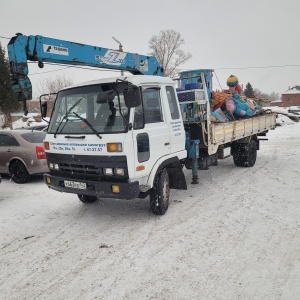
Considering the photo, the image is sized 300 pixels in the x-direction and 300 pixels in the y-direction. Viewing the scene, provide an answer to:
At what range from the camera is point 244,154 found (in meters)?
8.51

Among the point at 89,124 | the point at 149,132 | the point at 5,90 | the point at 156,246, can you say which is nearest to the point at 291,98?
the point at 5,90

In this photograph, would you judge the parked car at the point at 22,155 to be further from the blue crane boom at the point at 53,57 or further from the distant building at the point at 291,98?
the distant building at the point at 291,98

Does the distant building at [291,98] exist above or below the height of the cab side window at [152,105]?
below

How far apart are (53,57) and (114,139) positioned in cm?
178

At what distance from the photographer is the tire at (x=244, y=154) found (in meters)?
8.46

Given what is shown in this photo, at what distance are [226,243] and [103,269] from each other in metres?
1.68

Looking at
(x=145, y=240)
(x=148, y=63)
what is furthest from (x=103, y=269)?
(x=148, y=63)

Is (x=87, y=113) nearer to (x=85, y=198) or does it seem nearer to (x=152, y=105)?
(x=152, y=105)

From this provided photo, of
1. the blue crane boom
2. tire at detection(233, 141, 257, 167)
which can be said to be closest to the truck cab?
the blue crane boom

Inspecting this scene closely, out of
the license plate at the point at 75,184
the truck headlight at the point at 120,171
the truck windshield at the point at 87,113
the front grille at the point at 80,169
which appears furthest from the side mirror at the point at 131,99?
the license plate at the point at 75,184

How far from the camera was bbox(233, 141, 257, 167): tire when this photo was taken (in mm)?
8461

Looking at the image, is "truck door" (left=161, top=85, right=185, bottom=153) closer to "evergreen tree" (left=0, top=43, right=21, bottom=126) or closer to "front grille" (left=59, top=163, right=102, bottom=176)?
"front grille" (left=59, top=163, right=102, bottom=176)

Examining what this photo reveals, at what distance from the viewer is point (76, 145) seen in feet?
14.3

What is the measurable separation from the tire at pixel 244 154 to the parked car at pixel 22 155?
550 centimetres
